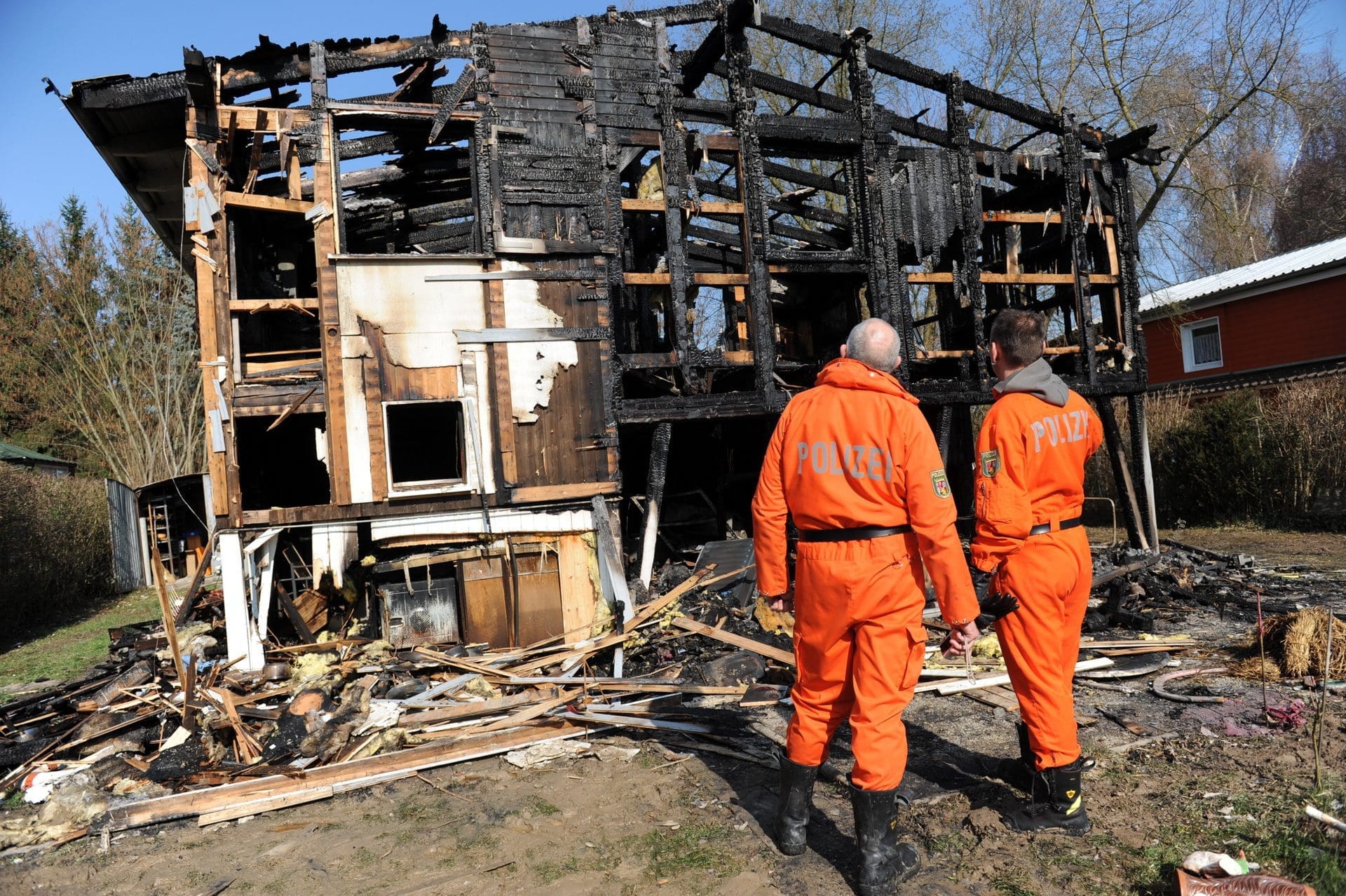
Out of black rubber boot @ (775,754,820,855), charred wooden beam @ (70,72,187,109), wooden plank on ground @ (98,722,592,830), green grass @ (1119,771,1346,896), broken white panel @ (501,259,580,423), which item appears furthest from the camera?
broken white panel @ (501,259,580,423)

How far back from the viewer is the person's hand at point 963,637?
386cm

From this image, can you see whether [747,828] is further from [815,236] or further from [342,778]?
[815,236]

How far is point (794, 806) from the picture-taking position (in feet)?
13.2

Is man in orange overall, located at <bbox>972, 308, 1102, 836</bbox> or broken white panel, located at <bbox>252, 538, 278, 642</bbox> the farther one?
broken white panel, located at <bbox>252, 538, 278, 642</bbox>

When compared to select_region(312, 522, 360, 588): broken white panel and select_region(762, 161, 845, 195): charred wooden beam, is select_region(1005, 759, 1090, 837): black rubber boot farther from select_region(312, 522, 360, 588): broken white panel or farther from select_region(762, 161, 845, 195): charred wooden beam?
select_region(762, 161, 845, 195): charred wooden beam

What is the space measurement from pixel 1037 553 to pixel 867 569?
1032 mm

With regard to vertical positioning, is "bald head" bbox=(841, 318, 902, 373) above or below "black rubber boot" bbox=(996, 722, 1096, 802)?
above

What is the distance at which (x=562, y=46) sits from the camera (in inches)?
→ 412

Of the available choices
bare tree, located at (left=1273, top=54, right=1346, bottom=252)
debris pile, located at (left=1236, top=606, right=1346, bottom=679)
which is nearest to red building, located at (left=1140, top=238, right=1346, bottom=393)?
bare tree, located at (left=1273, top=54, right=1346, bottom=252)

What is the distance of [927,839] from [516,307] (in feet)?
25.0

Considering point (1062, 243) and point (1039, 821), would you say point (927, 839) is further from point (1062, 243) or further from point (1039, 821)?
point (1062, 243)

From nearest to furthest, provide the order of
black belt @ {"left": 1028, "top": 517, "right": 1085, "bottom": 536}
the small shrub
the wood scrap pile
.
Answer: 1. black belt @ {"left": 1028, "top": 517, "right": 1085, "bottom": 536}
2. the wood scrap pile
3. the small shrub

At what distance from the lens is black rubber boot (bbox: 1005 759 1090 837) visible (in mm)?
4113

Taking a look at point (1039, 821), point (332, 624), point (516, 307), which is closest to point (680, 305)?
point (516, 307)
